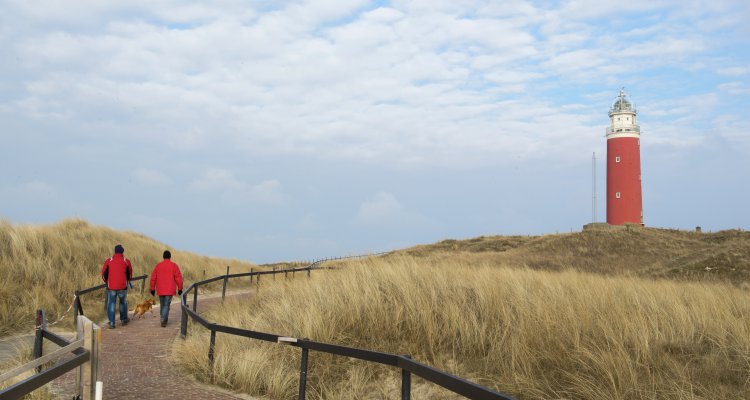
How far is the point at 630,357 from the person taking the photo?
7848 mm

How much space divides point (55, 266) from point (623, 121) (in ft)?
178

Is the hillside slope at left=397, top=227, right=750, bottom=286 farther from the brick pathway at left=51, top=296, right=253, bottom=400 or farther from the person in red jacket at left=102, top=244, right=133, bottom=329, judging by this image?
the brick pathway at left=51, top=296, right=253, bottom=400

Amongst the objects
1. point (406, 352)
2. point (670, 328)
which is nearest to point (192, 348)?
point (406, 352)

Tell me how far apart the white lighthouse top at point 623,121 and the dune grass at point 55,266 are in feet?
152

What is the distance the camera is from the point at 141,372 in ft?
29.9

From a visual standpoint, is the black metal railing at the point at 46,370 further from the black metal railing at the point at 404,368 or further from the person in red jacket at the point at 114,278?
the person in red jacket at the point at 114,278

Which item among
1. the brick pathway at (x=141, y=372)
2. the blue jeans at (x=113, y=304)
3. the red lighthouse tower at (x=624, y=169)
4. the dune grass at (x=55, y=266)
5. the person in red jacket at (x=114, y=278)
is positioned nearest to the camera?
the brick pathway at (x=141, y=372)

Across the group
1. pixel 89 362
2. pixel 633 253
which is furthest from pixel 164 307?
pixel 633 253

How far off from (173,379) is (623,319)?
6.56 m

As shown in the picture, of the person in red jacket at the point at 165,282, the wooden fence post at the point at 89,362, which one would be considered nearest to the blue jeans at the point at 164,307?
the person in red jacket at the point at 165,282

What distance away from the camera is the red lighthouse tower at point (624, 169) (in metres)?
56.8

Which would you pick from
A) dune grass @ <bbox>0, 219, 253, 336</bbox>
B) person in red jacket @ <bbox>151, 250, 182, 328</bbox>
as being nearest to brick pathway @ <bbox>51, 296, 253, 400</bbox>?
person in red jacket @ <bbox>151, 250, 182, 328</bbox>

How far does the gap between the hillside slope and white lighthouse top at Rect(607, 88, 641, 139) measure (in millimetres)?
10898

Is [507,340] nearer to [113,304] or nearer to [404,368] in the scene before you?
[404,368]
